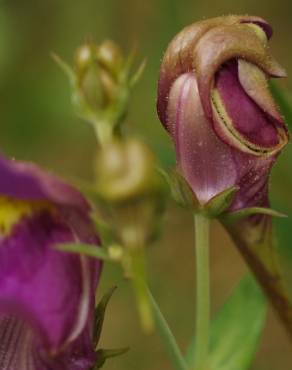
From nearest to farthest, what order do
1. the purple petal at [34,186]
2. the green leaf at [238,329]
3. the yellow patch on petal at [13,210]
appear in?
the purple petal at [34,186], the yellow patch on petal at [13,210], the green leaf at [238,329]

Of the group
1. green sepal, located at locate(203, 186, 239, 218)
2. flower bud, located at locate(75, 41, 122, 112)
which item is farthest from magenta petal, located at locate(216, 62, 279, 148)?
flower bud, located at locate(75, 41, 122, 112)

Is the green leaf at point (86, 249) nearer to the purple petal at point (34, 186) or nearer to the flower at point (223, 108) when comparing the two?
the purple petal at point (34, 186)

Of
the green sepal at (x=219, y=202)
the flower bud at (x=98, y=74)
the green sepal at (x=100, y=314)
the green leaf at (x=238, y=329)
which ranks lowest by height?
the green leaf at (x=238, y=329)

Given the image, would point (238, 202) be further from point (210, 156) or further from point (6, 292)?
point (6, 292)

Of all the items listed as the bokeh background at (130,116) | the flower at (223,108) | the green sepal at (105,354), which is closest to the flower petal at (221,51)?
the flower at (223,108)

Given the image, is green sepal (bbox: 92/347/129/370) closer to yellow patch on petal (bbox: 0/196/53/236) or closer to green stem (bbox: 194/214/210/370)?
green stem (bbox: 194/214/210/370)

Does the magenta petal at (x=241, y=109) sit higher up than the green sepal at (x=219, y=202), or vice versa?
the magenta petal at (x=241, y=109)

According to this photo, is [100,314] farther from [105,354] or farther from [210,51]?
[210,51]
